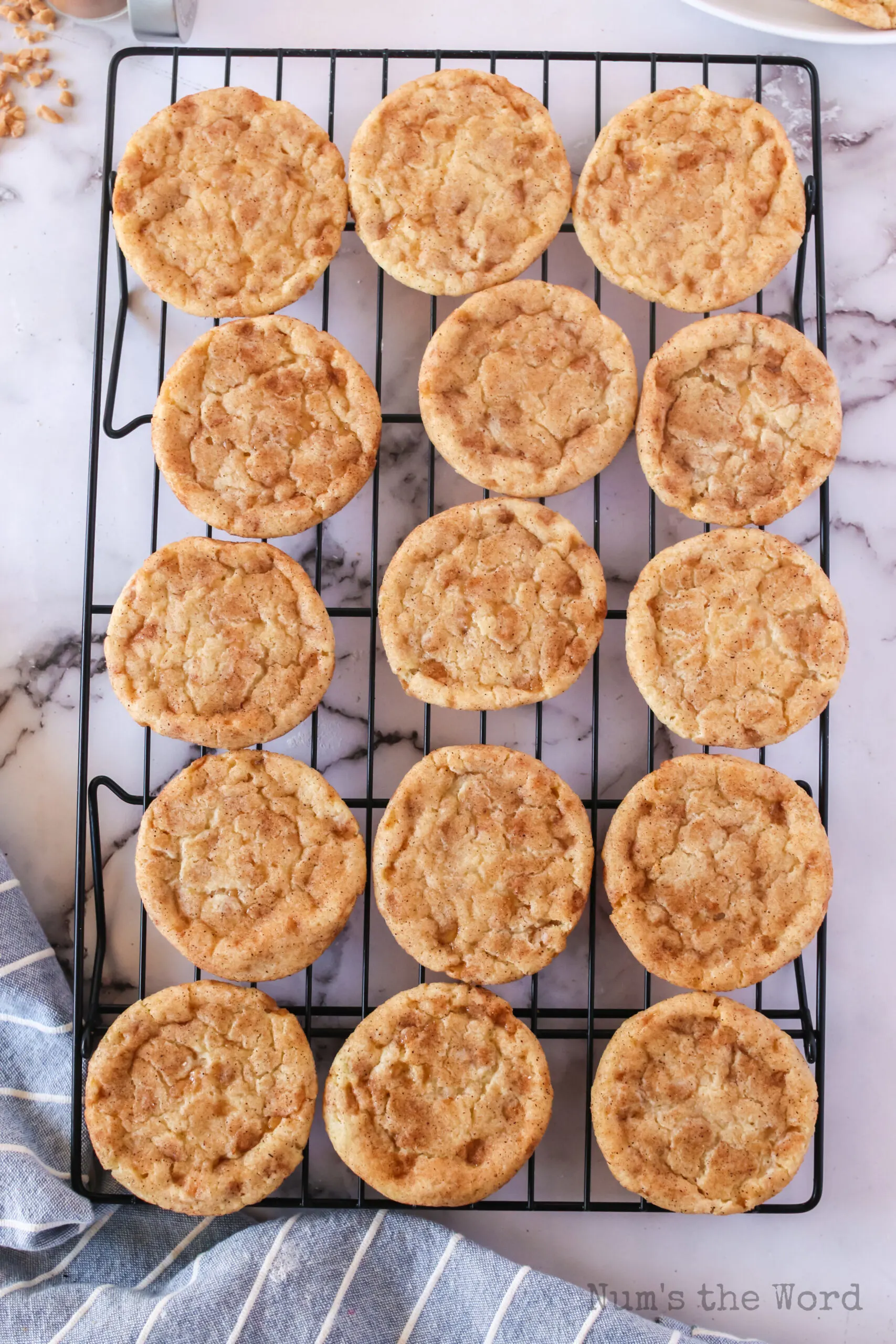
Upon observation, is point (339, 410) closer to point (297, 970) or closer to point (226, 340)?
point (226, 340)

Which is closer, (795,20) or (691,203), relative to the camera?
(691,203)

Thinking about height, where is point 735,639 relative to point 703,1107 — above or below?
above

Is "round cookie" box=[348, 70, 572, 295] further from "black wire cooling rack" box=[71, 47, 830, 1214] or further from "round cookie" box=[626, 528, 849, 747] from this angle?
"round cookie" box=[626, 528, 849, 747]

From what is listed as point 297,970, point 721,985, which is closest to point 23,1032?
point 297,970

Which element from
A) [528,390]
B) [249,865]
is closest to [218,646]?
[249,865]

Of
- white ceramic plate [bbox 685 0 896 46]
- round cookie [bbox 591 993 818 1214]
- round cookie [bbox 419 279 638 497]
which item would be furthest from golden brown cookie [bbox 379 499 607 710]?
white ceramic plate [bbox 685 0 896 46]

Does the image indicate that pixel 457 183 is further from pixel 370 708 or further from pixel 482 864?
pixel 482 864
